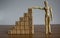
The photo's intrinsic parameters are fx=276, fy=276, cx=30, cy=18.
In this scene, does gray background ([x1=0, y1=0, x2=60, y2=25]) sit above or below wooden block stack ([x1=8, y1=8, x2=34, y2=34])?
above

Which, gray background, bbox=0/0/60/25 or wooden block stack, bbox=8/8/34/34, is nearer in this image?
wooden block stack, bbox=8/8/34/34

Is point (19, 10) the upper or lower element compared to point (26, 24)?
upper

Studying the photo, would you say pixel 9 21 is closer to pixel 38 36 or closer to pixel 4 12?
pixel 4 12

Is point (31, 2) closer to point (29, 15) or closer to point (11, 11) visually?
point (11, 11)

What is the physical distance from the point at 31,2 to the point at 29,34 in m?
2.22

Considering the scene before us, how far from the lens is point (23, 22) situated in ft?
13.1

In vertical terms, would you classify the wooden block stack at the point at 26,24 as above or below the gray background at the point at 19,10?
below

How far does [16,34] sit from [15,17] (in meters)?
2.18

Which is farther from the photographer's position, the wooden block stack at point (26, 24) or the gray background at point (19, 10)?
the gray background at point (19, 10)

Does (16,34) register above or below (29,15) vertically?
below

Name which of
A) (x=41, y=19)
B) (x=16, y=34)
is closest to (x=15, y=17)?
(x=41, y=19)

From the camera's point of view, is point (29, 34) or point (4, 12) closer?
point (29, 34)

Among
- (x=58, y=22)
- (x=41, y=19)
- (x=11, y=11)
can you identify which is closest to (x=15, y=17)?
(x=11, y=11)

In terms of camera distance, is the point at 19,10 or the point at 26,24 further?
the point at 19,10
